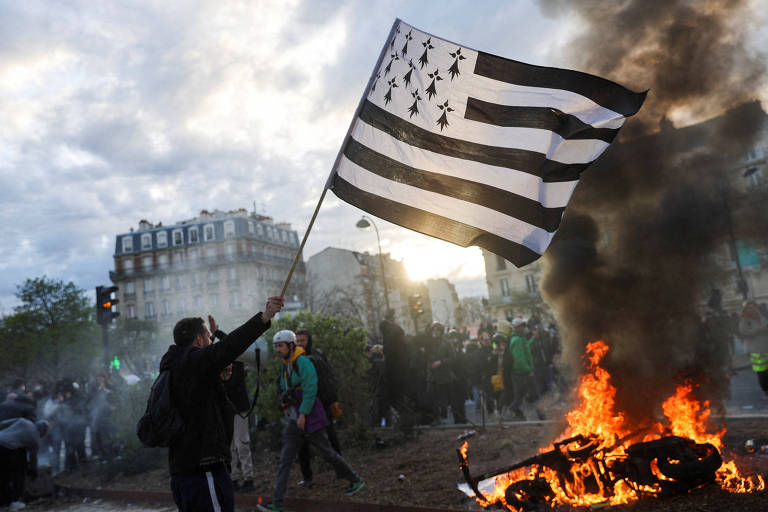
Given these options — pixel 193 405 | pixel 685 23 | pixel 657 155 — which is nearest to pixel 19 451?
pixel 193 405

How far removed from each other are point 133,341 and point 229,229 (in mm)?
19521

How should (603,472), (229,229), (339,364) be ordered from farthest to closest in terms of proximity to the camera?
(229,229) → (339,364) → (603,472)

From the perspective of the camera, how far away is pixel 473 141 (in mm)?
4609

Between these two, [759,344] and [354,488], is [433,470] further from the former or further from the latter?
[759,344]

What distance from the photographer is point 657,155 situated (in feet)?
27.9

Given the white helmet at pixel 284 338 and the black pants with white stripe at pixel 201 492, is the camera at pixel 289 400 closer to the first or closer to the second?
the white helmet at pixel 284 338

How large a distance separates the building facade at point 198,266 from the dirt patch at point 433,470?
51905 millimetres

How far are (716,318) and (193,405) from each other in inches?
488

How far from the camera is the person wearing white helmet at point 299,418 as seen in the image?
6086 millimetres

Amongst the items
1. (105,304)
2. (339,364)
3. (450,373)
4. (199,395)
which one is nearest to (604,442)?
(199,395)

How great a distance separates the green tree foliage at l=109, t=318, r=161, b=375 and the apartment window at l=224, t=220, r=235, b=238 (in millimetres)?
15742

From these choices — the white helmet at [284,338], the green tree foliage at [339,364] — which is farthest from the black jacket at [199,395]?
the green tree foliage at [339,364]

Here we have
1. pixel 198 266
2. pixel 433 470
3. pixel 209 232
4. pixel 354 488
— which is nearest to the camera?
pixel 354 488

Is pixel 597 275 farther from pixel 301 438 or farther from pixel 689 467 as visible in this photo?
pixel 301 438
